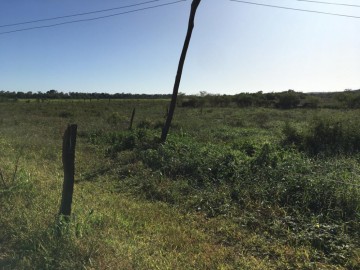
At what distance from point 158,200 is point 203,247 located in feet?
8.74

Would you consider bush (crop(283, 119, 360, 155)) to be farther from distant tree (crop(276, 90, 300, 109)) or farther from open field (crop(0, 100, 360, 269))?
distant tree (crop(276, 90, 300, 109))

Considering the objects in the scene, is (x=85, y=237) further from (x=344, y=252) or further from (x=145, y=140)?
(x=145, y=140)

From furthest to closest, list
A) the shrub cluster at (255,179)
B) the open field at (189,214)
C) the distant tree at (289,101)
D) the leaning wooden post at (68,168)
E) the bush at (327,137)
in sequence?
the distant tree at (289,101)
the bush at (327,137)
the shrub cluster at (255,179)
the leaning wooden post at (68,168)
the open field at (189,214)

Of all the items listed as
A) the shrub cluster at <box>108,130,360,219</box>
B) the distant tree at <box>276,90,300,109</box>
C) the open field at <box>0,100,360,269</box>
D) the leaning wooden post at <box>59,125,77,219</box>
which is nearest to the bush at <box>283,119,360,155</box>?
the open field at <box>0,100,360,269</box>

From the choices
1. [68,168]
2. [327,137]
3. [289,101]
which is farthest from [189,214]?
[289,101]

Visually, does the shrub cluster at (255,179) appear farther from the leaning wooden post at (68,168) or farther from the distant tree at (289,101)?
the distant tree at (289,101)

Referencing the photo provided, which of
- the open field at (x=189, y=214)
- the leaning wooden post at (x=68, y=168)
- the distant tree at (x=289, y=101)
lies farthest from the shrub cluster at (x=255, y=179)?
the distant tree at (x=289, y=101)

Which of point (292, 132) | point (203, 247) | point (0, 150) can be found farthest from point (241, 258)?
point (0, 150)

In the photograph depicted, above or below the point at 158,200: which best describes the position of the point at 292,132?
above

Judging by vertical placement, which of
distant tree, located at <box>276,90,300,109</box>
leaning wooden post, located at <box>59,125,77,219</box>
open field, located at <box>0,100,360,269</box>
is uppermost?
distant tree, located at <box>276,90,300,109</box>

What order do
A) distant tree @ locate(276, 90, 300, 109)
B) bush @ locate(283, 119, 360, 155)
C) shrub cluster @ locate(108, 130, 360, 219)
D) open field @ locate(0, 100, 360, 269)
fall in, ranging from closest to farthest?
open field @ locate(0, 100, 360, 269) → shrub cluster @ locate(108, 130, 360, 219) → bush @ locate(283, 119, 360, 155) → distant tree @ locate(276, 90, 300, 109)

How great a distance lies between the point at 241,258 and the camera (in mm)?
4457

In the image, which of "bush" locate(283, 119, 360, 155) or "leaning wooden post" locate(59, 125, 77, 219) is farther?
"bush" locate(283, 119, 360, 155)

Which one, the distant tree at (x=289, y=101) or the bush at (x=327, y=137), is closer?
the bush at (x=327, y=137)
